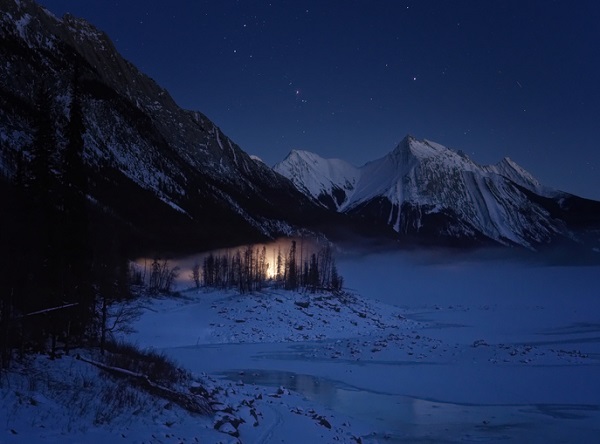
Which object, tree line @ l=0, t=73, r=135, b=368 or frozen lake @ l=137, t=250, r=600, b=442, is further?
frozen lake @ l=137, t=250, r=600, b=442

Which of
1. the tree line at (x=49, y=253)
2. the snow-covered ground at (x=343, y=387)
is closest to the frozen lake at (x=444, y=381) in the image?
the snow-covered ground at (x=343, y=387)

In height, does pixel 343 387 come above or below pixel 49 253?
below

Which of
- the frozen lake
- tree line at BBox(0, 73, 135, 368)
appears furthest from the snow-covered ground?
tree line at BBox(0, 73, 135, 368)

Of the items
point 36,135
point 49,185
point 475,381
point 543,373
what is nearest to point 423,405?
point 475,381

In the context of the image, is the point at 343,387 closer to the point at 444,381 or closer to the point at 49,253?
the point at 444,381

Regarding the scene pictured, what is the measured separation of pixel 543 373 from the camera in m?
39.3

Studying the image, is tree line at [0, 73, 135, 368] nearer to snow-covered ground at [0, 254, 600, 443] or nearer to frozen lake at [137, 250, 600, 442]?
snow-covered ground at [0, 254, 600, 443]

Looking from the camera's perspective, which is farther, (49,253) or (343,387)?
(343,387)

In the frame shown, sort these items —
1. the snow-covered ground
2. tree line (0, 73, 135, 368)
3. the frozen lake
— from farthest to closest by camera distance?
the frozen lake → tree line (0, 73, 135, 368) → the snow-covered ground

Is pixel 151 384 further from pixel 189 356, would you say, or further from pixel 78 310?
pixel 189 356

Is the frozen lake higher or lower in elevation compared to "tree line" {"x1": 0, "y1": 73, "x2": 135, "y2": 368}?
lower

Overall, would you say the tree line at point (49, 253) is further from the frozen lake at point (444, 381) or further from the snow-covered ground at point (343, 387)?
the frozen lake at point (444, 381)

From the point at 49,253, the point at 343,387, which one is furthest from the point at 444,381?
the point at 49,253

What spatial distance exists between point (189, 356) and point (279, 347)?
43.8 ft
